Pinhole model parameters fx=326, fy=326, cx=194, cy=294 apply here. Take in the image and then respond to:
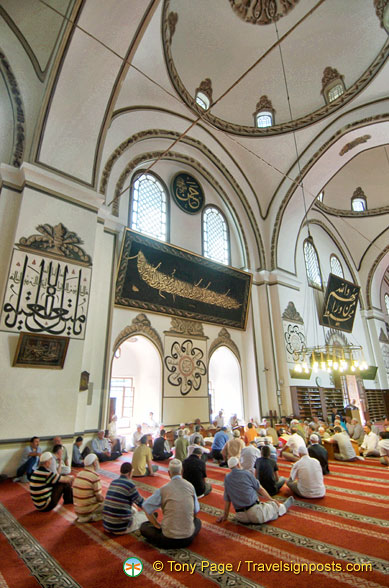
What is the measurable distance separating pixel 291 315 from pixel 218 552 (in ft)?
25.7

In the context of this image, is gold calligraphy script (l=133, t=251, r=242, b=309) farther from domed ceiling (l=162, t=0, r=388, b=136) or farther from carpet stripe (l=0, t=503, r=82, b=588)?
carpet stripe (l=0, t=503, r=82, b=588)

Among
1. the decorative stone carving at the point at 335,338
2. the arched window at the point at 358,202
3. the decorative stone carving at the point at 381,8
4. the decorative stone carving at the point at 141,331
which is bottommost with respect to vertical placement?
the decorative stone carving at the point at 141,331

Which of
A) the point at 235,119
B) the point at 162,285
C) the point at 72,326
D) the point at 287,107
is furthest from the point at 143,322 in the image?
the point at 287,107

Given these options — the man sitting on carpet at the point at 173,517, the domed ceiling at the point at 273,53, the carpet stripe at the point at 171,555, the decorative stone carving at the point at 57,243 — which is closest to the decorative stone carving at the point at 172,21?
the domed ceiling at the point at 273,53

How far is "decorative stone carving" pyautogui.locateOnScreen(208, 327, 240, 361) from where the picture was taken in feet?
25.9

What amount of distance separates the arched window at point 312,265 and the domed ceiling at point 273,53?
4.25 metres

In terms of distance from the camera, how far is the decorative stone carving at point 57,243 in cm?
461

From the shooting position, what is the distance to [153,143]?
750cm

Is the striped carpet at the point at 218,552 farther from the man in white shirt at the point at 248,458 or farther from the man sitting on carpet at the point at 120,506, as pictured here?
the man in white shirt at the point at 248,458

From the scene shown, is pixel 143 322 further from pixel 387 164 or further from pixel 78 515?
pixel 387 164

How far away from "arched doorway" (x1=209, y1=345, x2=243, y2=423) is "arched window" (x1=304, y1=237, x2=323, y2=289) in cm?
428

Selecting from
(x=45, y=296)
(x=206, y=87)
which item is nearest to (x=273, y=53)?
(x=206, y=87)

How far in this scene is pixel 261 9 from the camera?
7.35 metres

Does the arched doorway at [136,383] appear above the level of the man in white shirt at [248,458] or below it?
above
